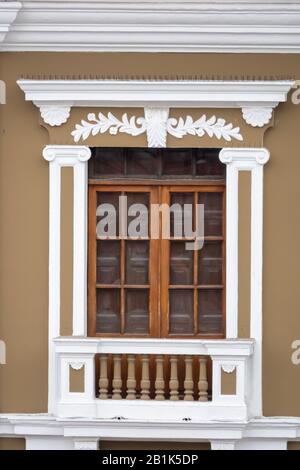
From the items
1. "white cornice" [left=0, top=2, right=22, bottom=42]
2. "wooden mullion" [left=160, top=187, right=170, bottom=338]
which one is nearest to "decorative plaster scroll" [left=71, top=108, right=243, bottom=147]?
"wooden mullion" [left=160, top=187, right=170, bottom=338]

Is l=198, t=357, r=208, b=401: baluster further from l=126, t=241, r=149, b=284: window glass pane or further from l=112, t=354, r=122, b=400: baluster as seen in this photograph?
l=126, t=241, r=149, b=284: window glass pane

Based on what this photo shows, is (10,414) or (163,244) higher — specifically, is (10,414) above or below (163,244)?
below

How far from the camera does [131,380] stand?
1074cm

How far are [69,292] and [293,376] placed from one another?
202 cm

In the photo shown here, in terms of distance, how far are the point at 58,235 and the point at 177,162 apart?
1200 millimetres

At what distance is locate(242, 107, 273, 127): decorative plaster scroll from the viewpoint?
10758 mm

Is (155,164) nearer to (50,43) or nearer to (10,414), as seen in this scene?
(50,43)

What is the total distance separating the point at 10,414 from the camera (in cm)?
1091

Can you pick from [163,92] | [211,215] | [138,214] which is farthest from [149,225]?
[163,92]

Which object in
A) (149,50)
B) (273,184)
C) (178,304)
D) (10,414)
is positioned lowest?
(10,414)

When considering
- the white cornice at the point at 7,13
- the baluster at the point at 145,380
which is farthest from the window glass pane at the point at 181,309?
the white cornice at the point at 7,13

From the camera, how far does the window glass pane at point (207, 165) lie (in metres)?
11.0

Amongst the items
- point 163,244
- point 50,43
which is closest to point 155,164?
point 163,244

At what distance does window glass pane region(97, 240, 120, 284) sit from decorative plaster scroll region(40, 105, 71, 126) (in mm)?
1089
